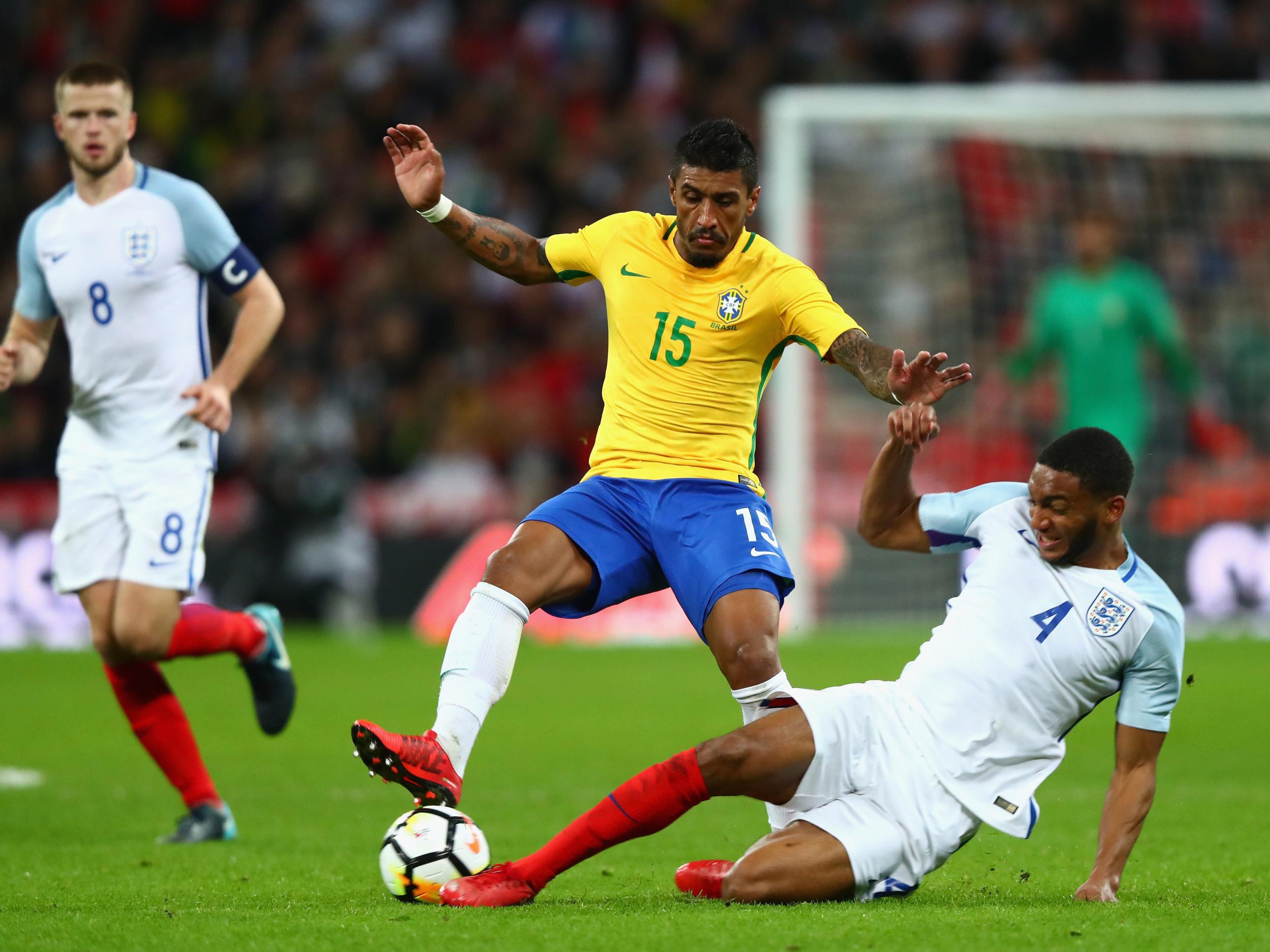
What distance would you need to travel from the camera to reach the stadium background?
1433 centimetres

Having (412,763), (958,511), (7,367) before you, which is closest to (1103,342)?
(958,511)

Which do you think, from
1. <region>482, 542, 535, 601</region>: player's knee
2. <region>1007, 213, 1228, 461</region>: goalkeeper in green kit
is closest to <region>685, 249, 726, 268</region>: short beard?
<region>482, 542, 535, 601</region>: player's knee

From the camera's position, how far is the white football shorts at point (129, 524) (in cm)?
633

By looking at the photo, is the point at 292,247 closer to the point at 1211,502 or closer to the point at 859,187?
the point at 859,187

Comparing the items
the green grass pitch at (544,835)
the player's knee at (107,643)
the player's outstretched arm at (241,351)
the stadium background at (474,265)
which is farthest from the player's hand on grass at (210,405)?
the stadium background at (474,265)

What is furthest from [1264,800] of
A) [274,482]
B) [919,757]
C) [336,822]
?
[274,482]

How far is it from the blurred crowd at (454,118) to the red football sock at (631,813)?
11.3 m

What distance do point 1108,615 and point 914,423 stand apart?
755 millimetres

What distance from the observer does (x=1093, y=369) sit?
1148 centimetres

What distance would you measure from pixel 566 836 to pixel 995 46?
15.3 metres

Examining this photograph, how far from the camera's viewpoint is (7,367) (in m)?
6.16

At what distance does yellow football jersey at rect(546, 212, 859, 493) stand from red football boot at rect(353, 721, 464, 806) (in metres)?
1.18

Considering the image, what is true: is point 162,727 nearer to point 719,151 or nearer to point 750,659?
point 750,659

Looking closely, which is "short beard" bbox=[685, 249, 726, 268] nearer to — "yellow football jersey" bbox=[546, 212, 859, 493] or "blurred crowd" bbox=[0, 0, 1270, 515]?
"yellow football jersey" bbox=[546, 212, 859, 493]
